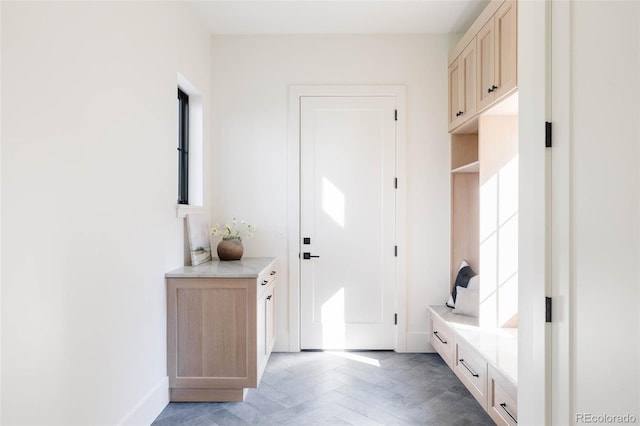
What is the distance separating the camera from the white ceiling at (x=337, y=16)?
9.98ft

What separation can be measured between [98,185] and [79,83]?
0.46 m

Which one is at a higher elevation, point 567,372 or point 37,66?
point 37,66

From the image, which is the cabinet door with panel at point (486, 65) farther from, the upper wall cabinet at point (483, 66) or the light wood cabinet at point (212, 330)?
the light wood cabinet at point (212, 330)

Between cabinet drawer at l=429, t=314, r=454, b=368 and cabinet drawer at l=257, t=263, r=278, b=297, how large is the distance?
1.45 m

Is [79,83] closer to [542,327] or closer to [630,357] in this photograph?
[542,327]

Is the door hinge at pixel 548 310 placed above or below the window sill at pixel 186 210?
below

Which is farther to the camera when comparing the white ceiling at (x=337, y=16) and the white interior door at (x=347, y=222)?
the white interior door at (x=347, y=222)

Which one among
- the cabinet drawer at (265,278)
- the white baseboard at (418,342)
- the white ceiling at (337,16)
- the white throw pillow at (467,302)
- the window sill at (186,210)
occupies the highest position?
the white ceiling at (337,16)

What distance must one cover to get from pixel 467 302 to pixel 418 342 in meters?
0.69

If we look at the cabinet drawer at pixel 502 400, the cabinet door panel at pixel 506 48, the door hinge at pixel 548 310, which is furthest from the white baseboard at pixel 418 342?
the door hinge at pixel 548 310

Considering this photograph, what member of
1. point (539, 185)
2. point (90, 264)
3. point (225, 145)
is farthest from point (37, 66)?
point (225, 145)

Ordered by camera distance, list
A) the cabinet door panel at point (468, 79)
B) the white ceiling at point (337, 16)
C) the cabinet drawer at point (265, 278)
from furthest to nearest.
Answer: the white ceiling at point (337, 16), the cabinet door panel at point (468, 79), the cabinet drawer at point (265, 278)

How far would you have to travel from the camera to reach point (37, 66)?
56.9 inches

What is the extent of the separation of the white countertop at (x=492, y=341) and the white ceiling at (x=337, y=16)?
2.52 metres
